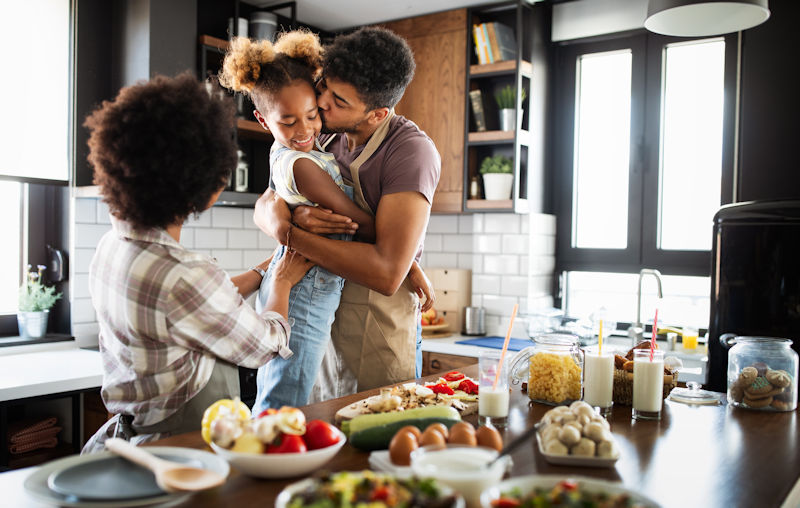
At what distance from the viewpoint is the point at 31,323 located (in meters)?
3.31

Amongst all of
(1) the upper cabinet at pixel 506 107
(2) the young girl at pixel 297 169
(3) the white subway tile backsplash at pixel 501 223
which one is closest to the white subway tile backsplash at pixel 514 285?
(3) the white subway tile backsplash at pixel 501 223

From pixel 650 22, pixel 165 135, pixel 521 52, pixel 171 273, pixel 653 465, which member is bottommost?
pixel 653 465

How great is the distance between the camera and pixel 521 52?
12.9 ft

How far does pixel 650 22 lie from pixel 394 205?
127 centimetres

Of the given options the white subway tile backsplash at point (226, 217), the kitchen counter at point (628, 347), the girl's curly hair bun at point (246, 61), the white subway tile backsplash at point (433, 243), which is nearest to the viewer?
the girl's curly hair bun at point (246, 61)

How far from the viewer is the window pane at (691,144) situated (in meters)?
3.88

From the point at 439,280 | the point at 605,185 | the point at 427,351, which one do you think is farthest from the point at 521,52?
the point at 427,351

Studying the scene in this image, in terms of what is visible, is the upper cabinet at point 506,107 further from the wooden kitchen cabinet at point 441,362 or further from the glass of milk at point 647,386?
the glass of milk at point 647,386

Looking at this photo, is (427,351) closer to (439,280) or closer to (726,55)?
(439,280)

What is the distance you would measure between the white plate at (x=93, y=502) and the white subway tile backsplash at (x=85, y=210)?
97.4 inches

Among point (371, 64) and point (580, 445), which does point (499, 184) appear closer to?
point (371, 64)

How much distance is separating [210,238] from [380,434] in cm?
294

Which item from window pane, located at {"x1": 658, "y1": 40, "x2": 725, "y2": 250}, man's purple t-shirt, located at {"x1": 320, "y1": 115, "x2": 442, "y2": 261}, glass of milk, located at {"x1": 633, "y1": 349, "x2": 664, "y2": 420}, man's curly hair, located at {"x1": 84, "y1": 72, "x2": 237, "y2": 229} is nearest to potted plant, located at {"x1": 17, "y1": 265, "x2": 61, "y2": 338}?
man's purple t-shirt, located at {"x1": 320, "y1": 115, "x2": 442, "y2": 261}

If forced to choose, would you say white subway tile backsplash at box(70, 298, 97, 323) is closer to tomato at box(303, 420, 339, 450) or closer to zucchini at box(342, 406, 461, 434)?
zucchini at box(342, 406, 461, 434)
